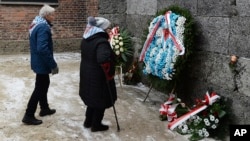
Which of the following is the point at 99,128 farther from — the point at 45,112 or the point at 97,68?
the point at 45,112

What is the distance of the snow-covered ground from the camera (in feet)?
16.7

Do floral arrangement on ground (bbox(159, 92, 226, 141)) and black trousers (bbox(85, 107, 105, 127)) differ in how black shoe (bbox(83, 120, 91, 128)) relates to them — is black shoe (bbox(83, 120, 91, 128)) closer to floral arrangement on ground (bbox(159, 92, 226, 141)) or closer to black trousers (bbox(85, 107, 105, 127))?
black trousers (bbox(85, 107, 105, 127))

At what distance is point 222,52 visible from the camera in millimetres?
5512

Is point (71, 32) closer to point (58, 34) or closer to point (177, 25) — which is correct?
point (58, 34)

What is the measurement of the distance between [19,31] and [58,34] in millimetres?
1182

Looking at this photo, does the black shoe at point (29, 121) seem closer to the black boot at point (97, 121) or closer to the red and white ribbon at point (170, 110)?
the black boot at point (97, 121)

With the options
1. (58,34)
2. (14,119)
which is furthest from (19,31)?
(14,119)

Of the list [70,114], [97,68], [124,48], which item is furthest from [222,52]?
[124,48]

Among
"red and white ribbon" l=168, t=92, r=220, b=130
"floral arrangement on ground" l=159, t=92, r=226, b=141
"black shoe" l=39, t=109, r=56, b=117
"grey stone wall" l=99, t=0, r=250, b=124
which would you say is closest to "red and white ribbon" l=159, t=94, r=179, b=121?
"floral arrangement on ground" l=159, t=92, r=226, b=141

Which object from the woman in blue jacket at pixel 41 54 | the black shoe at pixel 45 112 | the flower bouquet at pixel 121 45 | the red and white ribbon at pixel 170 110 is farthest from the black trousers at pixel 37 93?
the flower bouquet at pixel 121 45

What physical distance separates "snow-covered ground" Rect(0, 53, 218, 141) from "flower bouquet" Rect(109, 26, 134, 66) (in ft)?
2.03

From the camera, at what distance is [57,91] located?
6984 millimetres

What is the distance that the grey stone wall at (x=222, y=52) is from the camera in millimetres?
5094

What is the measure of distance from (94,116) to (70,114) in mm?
848
